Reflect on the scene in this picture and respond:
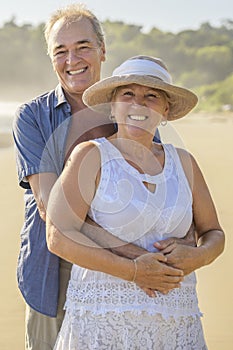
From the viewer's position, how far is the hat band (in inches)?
104

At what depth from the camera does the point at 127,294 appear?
2.59m

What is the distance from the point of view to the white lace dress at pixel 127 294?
256 centimetres

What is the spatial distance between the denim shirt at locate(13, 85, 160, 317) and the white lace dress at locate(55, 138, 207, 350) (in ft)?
1.03

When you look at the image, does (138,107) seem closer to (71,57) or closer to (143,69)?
(143,69)

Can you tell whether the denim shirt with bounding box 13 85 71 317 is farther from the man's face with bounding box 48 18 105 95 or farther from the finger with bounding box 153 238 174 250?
the finger with bounding box 153 238 174 250

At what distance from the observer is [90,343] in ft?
8.41

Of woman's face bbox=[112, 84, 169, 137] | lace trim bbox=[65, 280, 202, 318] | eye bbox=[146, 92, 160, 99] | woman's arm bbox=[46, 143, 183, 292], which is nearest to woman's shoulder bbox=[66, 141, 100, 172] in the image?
woman's arm bbox=[46, 143, 183, 292]

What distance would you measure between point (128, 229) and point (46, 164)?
0.45 meters

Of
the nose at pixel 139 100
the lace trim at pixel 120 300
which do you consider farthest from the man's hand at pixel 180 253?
the nose at pixel 139 100

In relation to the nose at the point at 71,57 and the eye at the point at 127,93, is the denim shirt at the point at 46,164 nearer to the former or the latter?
the nose at the point at 71,57

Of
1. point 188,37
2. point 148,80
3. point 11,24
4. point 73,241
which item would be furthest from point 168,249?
point 11,24

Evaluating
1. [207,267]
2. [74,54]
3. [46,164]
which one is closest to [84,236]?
[46,164]

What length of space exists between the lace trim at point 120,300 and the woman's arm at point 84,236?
2.0 inches

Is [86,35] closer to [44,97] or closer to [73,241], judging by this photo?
[44,97]
